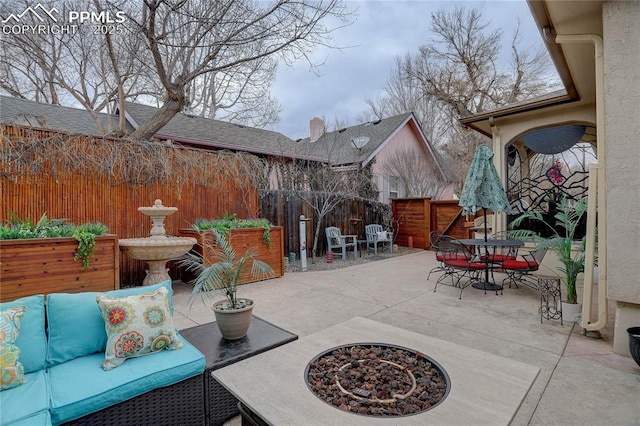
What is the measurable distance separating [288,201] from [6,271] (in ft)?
17.5

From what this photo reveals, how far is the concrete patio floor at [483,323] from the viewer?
2.28 m

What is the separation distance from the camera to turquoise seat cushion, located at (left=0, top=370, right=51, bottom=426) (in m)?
1.52

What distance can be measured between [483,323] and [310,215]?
5.38 m

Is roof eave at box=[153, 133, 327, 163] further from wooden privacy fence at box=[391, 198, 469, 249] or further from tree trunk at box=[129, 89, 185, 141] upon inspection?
wooden privacy fence at box=[391, 198, 469, 249]

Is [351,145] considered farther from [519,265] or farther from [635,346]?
[635,346]

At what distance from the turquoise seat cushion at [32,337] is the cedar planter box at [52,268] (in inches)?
90.7

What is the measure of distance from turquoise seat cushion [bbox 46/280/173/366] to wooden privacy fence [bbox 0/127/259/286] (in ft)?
11.4

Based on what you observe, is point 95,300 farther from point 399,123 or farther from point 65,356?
point 399,123

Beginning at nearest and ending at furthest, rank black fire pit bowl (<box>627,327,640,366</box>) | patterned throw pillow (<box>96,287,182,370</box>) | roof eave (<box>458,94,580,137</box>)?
1. patterned throw pillow (<box>96,287,182,370</box>)
2. black fire pit bowl (<box>627,327,640,366</box>)
3. roof eave (<box>458,94,580,137</box>)

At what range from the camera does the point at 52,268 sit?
3.95 meters

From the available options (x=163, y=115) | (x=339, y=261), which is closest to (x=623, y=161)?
(x=339, y=261)

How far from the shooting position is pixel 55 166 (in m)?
4.82

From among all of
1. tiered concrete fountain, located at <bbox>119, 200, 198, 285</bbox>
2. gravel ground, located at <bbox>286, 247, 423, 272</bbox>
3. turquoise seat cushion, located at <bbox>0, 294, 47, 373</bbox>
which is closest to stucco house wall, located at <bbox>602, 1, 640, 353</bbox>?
turquoise seat cushion, located at <bbox>0, 294, 47, 373</bbox>

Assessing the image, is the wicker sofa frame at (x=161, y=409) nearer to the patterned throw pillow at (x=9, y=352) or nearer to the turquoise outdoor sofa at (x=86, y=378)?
the turquoise outdoor sofa at (x=86, y=378)
